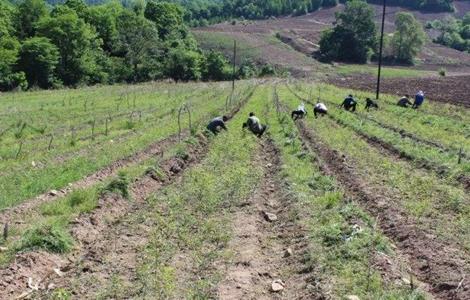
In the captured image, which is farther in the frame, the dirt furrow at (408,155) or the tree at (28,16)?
the tree at (28,16)

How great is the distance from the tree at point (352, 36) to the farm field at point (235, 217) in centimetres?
9213

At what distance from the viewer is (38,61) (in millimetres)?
65312

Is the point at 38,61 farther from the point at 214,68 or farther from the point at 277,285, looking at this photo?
the point at 277,285

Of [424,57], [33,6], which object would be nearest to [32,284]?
[33,6]

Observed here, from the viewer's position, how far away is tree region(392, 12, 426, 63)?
112 m

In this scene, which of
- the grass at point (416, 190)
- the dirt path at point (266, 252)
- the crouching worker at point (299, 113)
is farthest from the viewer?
the crouching worker at point (299, 113)

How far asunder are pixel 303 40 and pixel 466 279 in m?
124

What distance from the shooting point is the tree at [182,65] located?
82.3 meters

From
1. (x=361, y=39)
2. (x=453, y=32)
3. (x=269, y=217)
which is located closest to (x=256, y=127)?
(x=269, y=217)

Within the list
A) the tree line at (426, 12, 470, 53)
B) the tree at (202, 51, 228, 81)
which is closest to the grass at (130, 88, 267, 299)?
the tree at (202, 51, 228, 81)

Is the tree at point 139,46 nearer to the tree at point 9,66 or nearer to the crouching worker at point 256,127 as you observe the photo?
the tree at point 9,66

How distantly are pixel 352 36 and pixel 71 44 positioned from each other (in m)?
61.9

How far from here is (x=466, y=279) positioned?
8.80m

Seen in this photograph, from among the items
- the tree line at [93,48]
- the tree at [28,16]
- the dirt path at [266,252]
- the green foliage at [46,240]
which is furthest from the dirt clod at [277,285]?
the tree at [28,16]
